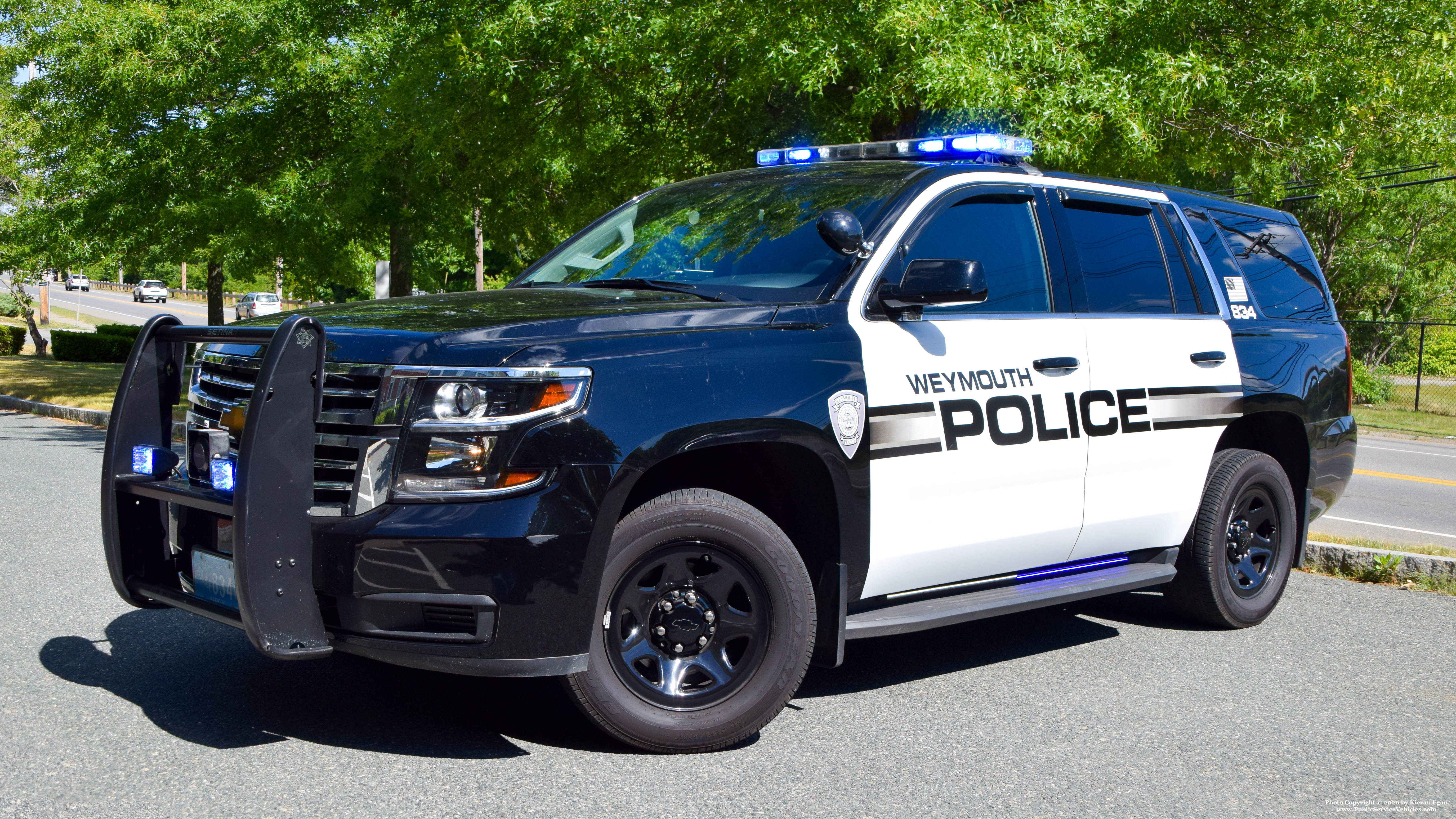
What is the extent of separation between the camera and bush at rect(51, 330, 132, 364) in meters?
27.8

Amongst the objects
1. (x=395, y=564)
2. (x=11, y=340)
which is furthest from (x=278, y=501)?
(x=11, y=340)

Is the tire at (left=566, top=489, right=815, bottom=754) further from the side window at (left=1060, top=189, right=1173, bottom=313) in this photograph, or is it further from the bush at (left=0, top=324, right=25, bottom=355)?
the bush at (left=0, top=324, right=25, bottom=355)

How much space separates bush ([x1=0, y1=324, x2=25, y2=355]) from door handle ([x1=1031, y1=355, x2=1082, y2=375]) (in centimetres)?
3127

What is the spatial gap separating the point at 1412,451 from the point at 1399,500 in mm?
6931

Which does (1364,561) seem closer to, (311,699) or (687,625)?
(687,625)

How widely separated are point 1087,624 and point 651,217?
284 centimetres

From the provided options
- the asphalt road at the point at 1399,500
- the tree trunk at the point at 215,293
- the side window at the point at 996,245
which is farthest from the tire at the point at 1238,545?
the tree trunk at the point at 215,293

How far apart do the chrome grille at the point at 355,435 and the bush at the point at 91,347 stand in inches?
1051

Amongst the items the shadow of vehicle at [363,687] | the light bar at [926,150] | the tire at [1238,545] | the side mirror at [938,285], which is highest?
the light bar at [926,150]

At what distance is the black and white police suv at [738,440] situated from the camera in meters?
3.55

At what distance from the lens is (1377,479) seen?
45.3 feet

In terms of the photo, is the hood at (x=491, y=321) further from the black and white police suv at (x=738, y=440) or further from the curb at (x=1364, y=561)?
the curb at (x=1364, y=561)

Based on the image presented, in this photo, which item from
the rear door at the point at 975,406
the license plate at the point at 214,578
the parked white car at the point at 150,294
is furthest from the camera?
the parked white car at the point at 150,294

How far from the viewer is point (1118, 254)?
5.38 m
